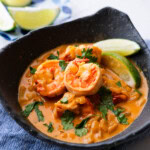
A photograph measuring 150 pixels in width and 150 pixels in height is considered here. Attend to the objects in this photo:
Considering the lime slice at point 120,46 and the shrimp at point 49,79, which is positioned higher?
the shrimp at point 49,79

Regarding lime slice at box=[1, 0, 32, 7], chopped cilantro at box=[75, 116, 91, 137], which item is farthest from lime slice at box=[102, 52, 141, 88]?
lime slice at box=[1, 0, 32, 7]

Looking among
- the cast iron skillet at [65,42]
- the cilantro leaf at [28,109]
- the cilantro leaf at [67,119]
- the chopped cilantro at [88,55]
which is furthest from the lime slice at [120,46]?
the cilantro leaf at [28,109]

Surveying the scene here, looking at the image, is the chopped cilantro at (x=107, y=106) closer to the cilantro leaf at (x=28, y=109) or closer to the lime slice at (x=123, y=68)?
the lime slice at (x=123, y=68)

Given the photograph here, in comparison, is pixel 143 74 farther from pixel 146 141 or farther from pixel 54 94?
pixel 54 94

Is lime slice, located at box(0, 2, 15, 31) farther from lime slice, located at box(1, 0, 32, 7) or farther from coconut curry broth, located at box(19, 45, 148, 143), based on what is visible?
coconut curry broth, located at box(19, 45, 148, 143)

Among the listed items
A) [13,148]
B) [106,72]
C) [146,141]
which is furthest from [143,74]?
[13,148]

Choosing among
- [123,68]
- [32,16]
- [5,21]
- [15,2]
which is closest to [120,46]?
[123,68]
